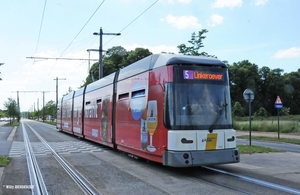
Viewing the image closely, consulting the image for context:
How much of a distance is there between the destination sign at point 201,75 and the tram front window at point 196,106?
20 centimetres

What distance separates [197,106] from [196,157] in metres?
1.38

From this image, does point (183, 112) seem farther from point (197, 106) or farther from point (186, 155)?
point (186, 155)

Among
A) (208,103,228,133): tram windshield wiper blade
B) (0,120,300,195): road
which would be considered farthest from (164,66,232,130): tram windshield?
(0,120,300,195): road

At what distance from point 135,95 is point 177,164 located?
3556mm

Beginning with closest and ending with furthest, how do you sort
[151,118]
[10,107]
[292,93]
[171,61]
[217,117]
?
[171,61] → [217,117] → [151,118] → [10,107] → [292,93]

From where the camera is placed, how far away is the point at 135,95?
12.1 metres

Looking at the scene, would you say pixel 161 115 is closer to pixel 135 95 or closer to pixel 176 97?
pixel 176 97

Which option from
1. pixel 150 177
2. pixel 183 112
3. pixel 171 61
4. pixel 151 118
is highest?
pixel 171 61

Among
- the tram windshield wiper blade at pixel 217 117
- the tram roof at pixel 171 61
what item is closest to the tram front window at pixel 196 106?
the tram windshield wiper blade at pixel 217 117

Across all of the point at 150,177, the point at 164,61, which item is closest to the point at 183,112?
the point at 164,61

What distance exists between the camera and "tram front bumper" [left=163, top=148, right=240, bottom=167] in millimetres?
9344

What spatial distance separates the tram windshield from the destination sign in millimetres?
118

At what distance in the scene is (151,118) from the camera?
10.5m

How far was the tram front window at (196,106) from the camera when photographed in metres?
9.64
